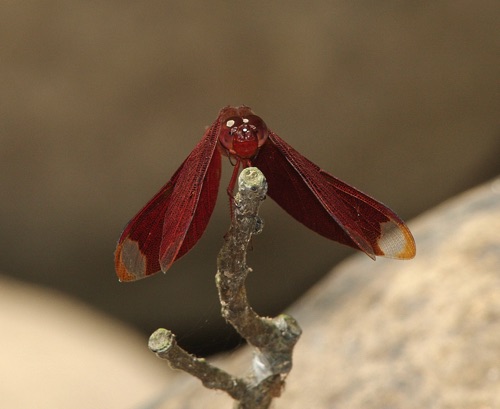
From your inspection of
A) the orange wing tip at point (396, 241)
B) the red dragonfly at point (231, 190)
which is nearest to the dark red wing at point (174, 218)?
the red dragonfly at point (231, 190)

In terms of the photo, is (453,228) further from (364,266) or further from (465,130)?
(465,130)

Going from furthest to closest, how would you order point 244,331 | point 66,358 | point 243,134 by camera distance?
point 66,358 < point 244,331 < point 243,134

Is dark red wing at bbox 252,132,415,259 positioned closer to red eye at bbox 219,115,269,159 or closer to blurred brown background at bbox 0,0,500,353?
red eye at bbox 219,115,269,159

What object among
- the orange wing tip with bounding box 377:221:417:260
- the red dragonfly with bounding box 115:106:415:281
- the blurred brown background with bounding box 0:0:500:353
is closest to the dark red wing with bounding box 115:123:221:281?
the red dragonfly with bounding box 115:106:415:281

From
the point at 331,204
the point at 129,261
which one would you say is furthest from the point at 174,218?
the point at 331,204

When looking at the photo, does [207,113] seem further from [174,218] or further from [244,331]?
[174,218]

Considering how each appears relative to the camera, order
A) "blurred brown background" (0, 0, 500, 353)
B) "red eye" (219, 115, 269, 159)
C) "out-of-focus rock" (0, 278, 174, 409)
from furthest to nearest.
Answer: "blurred brown background" (0, 0, 500, 353) < "out-of-focus rock" (0, 278, 174, 409) < "red eye" (219, 115, 269, 159)

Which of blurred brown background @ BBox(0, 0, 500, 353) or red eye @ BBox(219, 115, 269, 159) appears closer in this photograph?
red eye @ BBox(219, 115, 269, 159)

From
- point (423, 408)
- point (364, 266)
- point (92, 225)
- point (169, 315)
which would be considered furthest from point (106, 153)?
point (423, 408)
